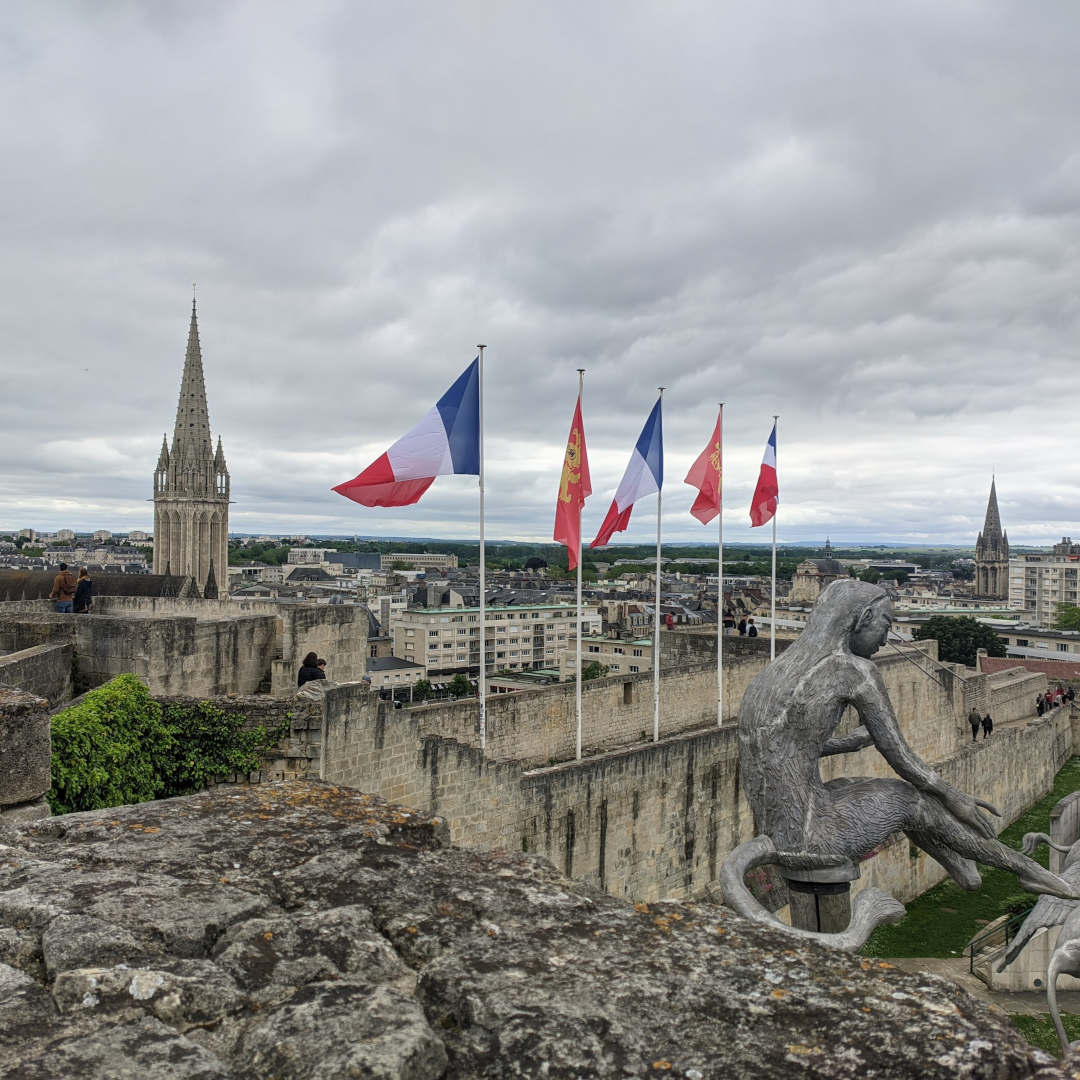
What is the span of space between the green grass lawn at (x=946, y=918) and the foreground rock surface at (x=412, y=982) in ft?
44.5

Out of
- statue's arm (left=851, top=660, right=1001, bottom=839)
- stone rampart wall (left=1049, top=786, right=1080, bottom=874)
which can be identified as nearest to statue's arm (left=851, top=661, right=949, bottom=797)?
statue's arm (left=851, top=660, right=1001, bottom=839)

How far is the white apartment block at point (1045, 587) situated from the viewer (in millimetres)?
115938

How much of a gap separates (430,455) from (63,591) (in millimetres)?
8386

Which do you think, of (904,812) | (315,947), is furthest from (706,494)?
(315,947)

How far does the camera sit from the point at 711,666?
22.0 meters

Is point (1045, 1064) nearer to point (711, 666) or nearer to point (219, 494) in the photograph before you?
point (711, 666)

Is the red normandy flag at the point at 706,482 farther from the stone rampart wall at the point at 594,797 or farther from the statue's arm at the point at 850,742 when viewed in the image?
the statue's arm at the point at 850,742

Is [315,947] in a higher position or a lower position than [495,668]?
higher

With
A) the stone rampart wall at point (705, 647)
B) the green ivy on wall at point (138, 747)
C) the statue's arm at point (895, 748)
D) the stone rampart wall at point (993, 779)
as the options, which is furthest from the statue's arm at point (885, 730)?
the stone rampart wall at point (705, 647)

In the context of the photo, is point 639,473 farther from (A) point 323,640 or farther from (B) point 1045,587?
(B) point 1045,587

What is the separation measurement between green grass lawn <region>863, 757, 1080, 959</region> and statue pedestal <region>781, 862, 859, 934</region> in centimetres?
944

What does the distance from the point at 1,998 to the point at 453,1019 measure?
112 cm

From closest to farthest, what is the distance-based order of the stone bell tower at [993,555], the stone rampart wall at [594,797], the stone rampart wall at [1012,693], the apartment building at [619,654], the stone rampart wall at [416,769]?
the stone rampart wall at [416,769] < the stone rampart wall at [594,797] < the stone rampart wall at [1012,693] < the apartment building at [619,654] < the stone bell tower at [993,555]

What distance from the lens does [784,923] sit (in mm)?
4184
